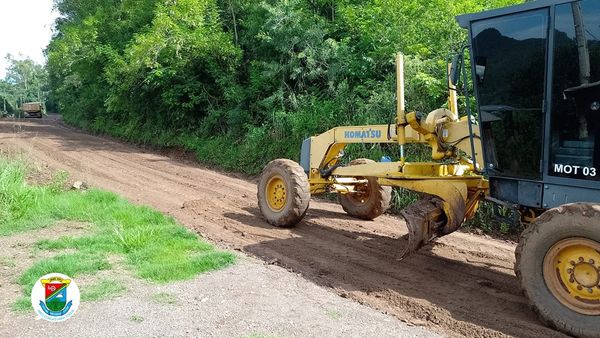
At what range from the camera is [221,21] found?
17984mm

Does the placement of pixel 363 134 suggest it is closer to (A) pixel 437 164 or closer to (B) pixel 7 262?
(A) pixel 437 164

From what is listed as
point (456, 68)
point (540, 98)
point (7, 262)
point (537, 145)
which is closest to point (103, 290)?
point (7, 262)

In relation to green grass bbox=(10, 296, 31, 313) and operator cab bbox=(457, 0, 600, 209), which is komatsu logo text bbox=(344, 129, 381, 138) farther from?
green grass bbox=(10, 296, 31, 313)

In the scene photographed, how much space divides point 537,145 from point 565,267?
1.12 m

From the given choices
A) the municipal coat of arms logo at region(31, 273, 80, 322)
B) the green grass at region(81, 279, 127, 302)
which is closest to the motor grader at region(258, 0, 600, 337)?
the green grass at region(81, 279, 127, 302)

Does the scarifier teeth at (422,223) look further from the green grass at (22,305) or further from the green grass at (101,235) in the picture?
the green grass at (22,305)

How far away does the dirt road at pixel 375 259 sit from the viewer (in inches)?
175

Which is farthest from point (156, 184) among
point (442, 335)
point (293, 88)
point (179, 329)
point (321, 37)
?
point (442, 335)

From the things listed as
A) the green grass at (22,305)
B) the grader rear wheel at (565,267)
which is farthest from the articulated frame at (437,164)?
the green grass at (22,305)

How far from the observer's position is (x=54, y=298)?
3896 mm

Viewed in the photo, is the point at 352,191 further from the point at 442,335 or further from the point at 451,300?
the point at 442,335

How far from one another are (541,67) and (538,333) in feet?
7.50

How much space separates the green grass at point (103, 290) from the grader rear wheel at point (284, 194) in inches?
116

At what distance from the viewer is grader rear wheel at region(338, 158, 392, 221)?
26.4 ft
